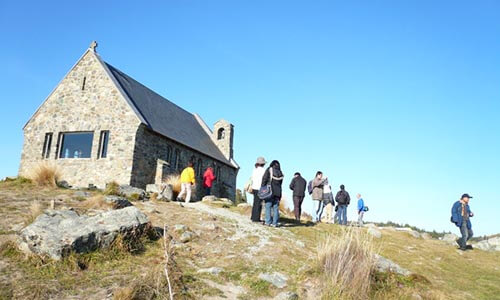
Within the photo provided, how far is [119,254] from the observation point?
765cm

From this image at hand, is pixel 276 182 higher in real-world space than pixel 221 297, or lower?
higher

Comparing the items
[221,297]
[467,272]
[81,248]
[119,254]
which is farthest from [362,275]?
[467,272]

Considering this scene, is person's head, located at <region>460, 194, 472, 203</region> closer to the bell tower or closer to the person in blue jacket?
the person in blue jacket

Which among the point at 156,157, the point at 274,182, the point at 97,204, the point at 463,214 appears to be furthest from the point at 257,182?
the point at 156,157

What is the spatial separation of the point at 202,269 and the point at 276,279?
142cm

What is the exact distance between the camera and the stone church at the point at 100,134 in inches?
797

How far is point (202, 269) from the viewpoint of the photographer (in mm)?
7566

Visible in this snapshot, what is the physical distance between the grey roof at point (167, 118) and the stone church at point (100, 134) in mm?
85

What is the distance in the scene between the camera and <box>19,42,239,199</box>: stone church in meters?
20.2

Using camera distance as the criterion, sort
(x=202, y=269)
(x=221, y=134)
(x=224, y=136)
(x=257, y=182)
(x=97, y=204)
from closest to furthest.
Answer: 1. (x=202, y=269)
2. (x=97, y=204)
3. (x=257, y=182)
4. (x=224, y=136)
5. (x=221, y=134)

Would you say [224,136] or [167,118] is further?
[224,136]

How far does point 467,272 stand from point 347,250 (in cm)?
670

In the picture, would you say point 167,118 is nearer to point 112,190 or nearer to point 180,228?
point 112,190

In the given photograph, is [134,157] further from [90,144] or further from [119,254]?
[119,254]
